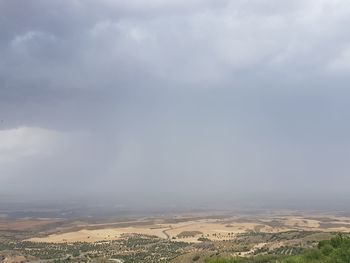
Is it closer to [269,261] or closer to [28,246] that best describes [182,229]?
[28,246]

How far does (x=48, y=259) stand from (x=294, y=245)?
36894 mm

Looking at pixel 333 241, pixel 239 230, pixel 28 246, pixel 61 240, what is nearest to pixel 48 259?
pixel 28 246

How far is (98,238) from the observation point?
107438 millimetres

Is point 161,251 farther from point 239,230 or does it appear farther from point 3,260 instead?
point 239,230

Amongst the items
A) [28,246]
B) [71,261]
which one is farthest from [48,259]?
[28,246]

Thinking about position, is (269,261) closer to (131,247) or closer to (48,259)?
(48,259)

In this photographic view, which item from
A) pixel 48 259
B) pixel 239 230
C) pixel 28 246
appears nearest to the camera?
pixel 48 259

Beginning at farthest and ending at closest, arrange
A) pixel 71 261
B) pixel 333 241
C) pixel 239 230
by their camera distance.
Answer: pixel 239 230 → pixel 71 261 → pixel 333 241

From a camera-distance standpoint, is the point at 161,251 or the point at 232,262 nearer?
the point at 232,262

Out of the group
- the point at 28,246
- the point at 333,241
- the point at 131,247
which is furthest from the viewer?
the point at 28,246

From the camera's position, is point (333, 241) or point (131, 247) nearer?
point (333, 241)

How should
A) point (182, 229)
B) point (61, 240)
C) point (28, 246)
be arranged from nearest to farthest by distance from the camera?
point (28, 246)
point (61, 240)
point (182, 229)

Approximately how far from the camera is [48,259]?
71438mm

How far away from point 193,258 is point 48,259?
28.9m
